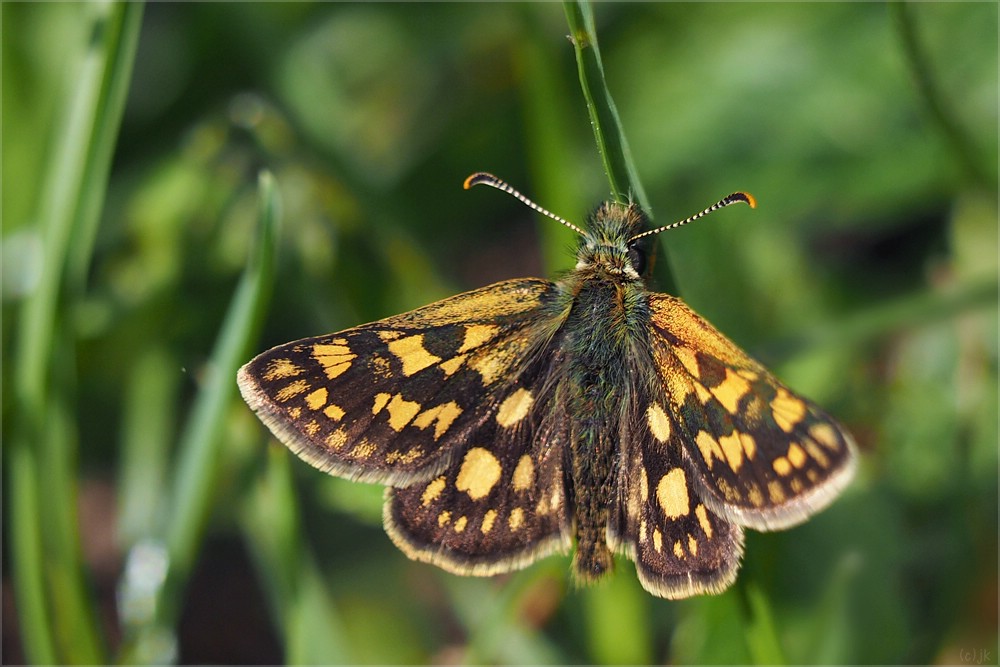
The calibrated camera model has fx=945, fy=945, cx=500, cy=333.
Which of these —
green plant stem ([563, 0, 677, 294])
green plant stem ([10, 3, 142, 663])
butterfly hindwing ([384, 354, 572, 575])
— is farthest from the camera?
green plant stem ([10, 3, 142, 663])

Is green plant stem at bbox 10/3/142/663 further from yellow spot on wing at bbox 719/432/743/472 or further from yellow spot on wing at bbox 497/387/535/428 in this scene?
yellow spot on wing at bbox 719/432/743/472

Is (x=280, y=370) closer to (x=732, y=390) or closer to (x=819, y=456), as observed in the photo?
(x=732, y=390)

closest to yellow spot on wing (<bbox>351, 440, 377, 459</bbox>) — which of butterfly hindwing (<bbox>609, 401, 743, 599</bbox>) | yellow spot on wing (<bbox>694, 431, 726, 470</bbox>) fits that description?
butterfly hindwing (<bbox>609, 401, 743, 599</bbox>)

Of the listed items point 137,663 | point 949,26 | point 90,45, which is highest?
point 90,45

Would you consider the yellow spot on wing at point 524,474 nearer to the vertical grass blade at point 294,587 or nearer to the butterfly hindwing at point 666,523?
the butterfly hindwing at point 666,523

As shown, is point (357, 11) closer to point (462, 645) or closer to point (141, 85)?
point (141, 85)

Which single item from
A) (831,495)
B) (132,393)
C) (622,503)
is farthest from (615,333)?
(132,393)

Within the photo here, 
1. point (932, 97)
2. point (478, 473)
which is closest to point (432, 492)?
point (478, 473)
